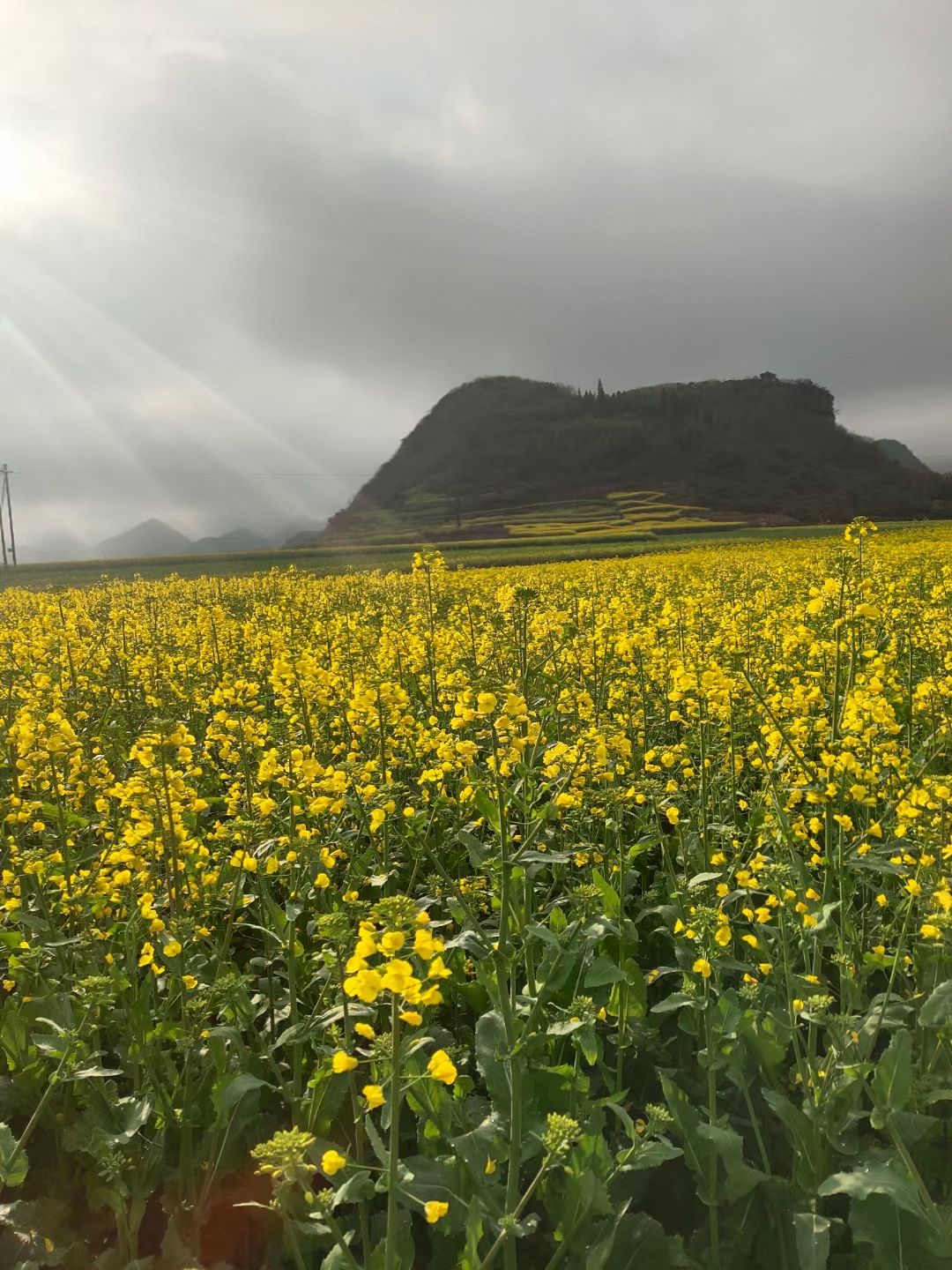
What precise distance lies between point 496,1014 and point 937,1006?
4.80 ft

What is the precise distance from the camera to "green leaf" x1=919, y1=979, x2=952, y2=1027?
2.25 metres

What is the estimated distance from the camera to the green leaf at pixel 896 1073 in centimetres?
233

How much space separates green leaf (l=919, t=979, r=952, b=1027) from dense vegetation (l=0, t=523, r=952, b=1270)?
0.01 metres

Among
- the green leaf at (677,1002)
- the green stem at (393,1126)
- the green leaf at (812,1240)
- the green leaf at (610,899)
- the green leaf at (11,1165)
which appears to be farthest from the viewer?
the green leaf at (610,899)

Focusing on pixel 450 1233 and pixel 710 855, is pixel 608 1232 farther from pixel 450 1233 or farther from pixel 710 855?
pixel 710 855

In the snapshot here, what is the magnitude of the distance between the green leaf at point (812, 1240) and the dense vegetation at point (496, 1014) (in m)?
0.01

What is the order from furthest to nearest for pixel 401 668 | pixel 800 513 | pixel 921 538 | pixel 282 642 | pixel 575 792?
pixel 800 513
pixel 921 538
pixel 282 642
pixel 401 668
pixel 575 792

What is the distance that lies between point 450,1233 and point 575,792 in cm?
204

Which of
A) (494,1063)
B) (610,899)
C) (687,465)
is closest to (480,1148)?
(494,1063)

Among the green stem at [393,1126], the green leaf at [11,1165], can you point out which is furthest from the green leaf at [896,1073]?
the green leaf at [11,1165]

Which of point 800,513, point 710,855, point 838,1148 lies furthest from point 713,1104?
point 800,513

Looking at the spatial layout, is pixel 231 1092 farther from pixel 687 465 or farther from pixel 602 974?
pixel 687 465

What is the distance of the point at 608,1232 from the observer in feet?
7.83

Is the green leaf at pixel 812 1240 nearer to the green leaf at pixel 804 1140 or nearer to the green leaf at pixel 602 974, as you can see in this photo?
the green leaf at pixel 804 1140
